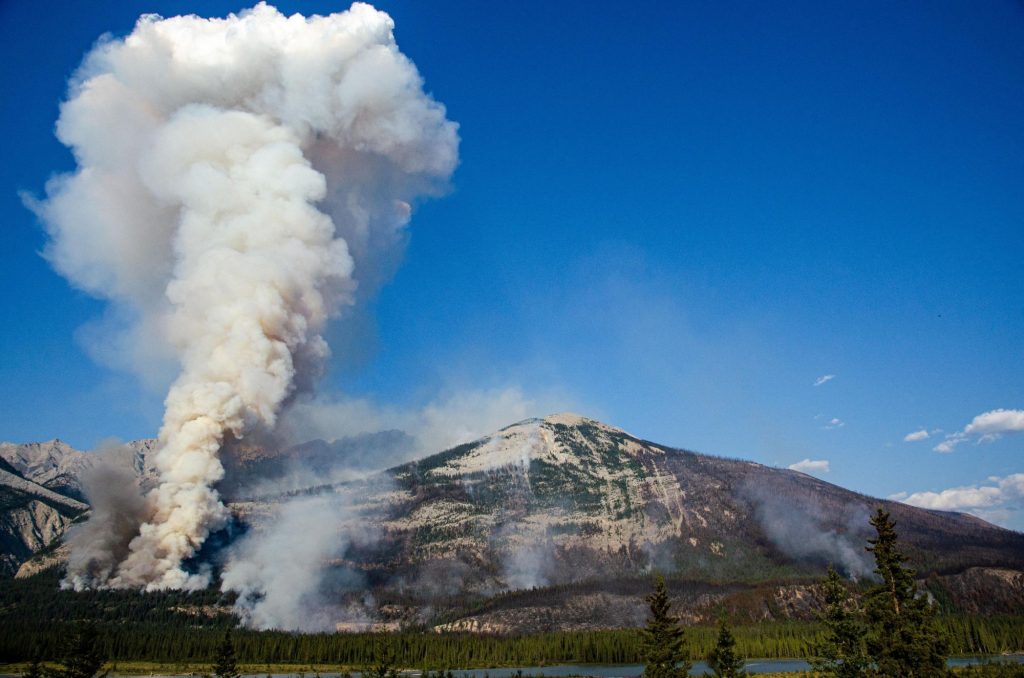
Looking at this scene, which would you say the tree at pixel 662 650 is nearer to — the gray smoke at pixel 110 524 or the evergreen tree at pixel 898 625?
the evergreen tree at pixel 898 625

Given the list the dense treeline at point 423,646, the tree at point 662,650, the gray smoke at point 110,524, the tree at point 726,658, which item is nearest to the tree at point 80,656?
the tree at point 662,650

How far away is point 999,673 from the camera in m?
86.2

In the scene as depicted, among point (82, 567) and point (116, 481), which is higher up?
point (116, 481)

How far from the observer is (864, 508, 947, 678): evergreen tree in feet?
153

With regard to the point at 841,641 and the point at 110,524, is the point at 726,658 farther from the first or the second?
the point at 110,524

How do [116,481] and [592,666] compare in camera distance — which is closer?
[592,666]

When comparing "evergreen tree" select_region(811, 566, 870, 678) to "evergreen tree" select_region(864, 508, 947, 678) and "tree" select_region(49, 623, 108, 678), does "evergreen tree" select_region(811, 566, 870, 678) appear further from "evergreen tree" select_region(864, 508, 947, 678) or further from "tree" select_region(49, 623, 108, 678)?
"tree" select_region(49, 623, 108, 678)

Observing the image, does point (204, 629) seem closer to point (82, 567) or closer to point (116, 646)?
point (116, 646)

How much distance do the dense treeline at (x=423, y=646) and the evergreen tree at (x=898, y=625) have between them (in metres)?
115

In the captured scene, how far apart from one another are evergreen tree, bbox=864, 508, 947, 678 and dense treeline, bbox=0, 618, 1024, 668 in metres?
115

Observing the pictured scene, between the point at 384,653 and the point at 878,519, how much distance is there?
1800 inches

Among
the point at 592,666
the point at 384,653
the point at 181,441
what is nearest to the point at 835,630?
the point at 384,653

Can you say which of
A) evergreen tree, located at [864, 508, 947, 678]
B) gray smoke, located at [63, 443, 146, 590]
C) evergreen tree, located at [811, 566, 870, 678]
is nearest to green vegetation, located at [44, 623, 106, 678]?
evergreen tree, located at [811, 566, 870, 678]

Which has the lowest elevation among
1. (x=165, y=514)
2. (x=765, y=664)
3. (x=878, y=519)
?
(x=765, y=664)
